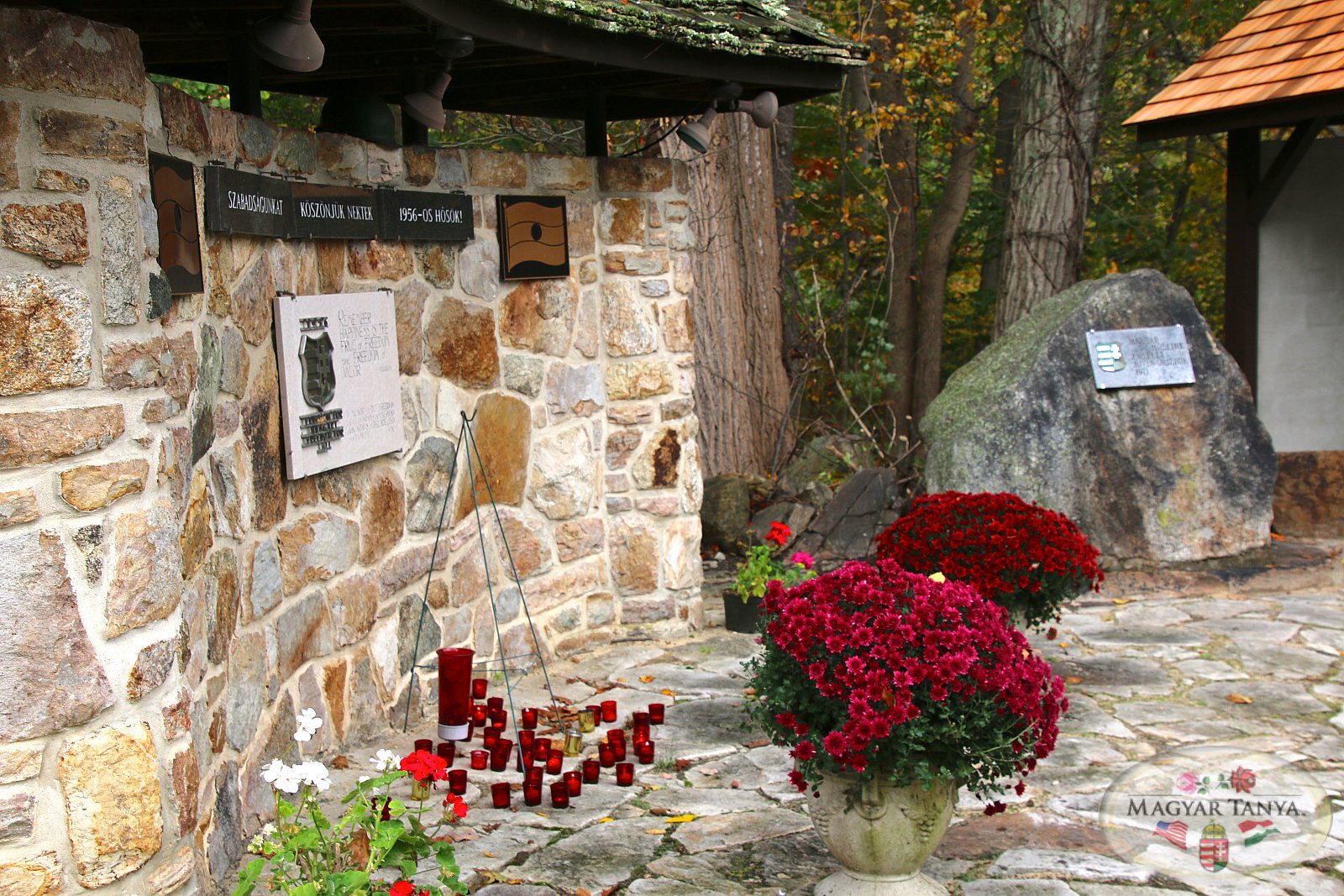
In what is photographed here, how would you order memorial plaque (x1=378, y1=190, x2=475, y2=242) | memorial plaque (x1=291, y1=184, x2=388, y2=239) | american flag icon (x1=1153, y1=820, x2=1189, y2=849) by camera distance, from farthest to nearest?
memorial plaque (x1=378, y1=190, x2=475, y2=242) < memorial plaque (x1=291, y1=184, x2=388, y2=239) < american flag icon (x1=1153, y1=820, x2=1189, y2=849)

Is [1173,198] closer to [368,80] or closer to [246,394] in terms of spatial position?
[368,80]

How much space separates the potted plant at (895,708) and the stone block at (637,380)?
2853mm

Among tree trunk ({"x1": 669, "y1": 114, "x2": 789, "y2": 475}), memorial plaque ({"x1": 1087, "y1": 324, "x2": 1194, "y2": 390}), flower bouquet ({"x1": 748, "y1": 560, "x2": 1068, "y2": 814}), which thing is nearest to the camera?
flower bouquet ({"x1": 748, "y1": 560, "x2": 1068, "y2": 814})

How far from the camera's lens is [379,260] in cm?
481

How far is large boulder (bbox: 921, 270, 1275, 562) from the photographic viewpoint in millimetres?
7113

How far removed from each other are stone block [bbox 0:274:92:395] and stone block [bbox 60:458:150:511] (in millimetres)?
184

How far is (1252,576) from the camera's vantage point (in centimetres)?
718

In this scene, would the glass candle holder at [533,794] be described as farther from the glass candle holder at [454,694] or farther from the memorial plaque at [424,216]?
the memorial plaque at [424,216]

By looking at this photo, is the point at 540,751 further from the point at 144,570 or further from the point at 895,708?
the point at 144,570

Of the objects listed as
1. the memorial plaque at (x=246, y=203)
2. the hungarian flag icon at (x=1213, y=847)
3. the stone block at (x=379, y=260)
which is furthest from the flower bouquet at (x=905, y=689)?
the stone block at (x=379, y=260)

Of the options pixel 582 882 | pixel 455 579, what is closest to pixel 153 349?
pixel 582 882

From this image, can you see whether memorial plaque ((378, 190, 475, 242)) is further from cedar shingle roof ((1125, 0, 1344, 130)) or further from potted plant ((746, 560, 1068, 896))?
cedar shingle roof ((1125, 0, 1344, 130))

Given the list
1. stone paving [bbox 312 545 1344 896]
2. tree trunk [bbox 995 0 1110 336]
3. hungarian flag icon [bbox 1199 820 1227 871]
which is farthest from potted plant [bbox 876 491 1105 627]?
tree trunk [bbox 995 0 1110 336]

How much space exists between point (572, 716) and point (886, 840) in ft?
6.65
